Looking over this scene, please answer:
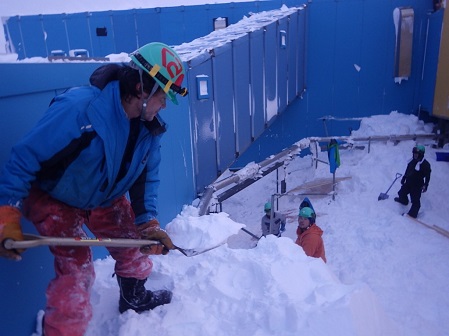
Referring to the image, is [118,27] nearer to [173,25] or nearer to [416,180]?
[173,25]

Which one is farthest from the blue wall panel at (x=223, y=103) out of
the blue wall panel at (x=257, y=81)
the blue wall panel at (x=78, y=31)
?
the blue wall panel at (x=78, y=31)

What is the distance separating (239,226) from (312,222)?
2515 mm

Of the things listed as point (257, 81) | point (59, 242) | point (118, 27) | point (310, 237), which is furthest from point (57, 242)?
point (118, 27)

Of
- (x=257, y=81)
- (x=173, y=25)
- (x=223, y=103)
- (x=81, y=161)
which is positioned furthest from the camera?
(x=173, y=25)

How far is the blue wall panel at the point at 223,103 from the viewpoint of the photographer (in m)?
5.77

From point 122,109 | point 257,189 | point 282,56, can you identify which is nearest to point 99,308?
point 122,109

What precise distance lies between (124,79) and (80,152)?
510mm

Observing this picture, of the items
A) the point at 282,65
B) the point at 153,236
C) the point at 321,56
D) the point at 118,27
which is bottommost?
the point at 153,236

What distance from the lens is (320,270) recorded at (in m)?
3.31

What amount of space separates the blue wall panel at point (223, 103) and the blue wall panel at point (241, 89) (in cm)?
20

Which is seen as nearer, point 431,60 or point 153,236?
point 153,236

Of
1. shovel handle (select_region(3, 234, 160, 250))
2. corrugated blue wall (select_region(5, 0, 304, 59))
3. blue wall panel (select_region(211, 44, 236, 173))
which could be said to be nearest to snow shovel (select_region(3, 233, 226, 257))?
shovel handle (select_region(3, 234, 160, 250))

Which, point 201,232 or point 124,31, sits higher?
point 124,31

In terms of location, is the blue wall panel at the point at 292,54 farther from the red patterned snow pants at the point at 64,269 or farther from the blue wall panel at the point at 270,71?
the red patterned snow pants at the point at 64,269
